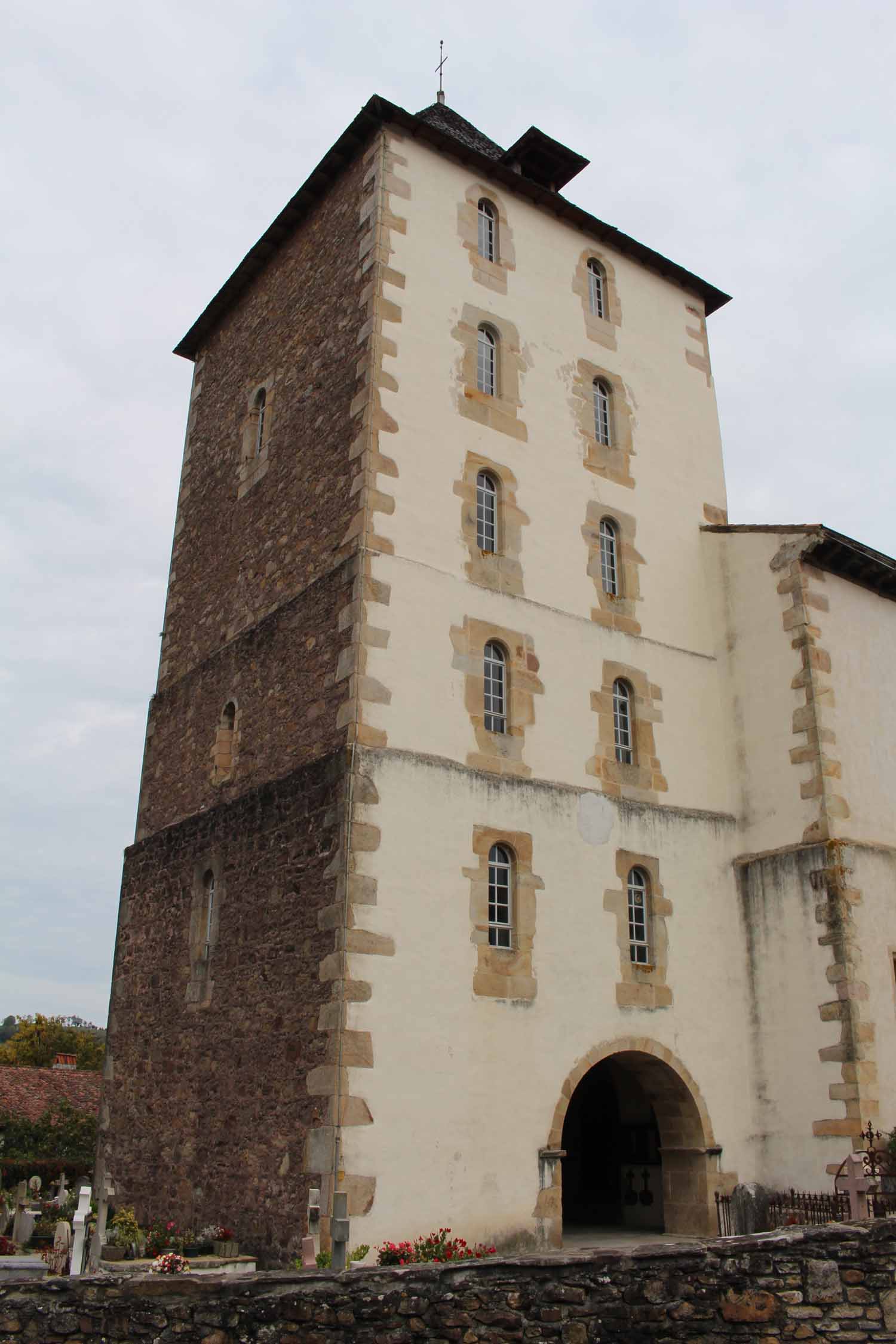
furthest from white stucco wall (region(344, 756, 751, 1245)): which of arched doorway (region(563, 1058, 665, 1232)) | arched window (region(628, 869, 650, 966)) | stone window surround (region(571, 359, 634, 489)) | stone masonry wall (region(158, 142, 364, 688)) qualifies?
stone window surround (region(571, 359, 634, 489))

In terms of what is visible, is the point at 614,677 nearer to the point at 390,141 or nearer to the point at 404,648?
the point at 404,648

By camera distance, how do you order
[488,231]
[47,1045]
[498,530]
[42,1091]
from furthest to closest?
[47,1045]
[42,1091]
[488,231]
[498,530]

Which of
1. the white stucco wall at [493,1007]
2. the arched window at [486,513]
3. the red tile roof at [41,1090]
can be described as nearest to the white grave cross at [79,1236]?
the white stucco wall at [493,1007]

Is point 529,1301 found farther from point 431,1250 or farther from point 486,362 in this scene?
point 486,362

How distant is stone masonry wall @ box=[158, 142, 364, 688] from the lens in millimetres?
15375

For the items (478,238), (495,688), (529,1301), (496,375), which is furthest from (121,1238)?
(478,238)

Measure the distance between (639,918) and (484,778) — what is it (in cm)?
294

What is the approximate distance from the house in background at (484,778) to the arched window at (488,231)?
0.07m

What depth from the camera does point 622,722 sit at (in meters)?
15.9

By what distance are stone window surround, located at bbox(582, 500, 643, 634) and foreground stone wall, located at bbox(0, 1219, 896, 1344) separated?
1009 cm

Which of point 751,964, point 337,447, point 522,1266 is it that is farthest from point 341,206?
point 522,1266

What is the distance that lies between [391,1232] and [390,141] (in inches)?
539

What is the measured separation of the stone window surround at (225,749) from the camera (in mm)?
15594

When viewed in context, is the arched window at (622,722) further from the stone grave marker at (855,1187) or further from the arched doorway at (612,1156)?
the stone grave marker at (855,1187)
